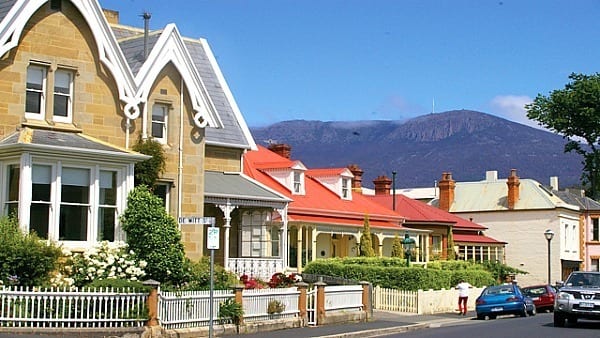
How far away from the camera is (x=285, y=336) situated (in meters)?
24.8

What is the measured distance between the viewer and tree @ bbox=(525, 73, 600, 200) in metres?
76.4

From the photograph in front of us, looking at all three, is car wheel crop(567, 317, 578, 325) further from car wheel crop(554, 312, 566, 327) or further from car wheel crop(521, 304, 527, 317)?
car wheel crop(521, 304, 527, 317)

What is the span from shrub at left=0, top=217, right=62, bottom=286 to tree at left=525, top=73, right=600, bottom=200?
59637mm

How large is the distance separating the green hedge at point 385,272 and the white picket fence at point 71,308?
55.7 feet

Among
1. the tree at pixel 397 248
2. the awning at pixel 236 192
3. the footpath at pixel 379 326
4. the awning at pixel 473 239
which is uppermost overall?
the awning at pixel 236 192

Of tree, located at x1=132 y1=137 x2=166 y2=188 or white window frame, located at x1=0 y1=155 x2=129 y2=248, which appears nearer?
white window frame, located at x1=0 y1=155 x2=129 y2=248

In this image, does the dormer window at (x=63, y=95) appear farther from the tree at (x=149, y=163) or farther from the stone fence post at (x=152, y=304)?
the stone fence post at (x=152, y=304)

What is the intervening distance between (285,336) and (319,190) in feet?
87.6

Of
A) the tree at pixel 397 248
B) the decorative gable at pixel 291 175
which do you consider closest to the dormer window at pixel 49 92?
the decorative gable at pixel 291 175

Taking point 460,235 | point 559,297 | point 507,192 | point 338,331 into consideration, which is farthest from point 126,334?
point 507,192

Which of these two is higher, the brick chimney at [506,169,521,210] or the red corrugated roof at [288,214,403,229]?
the brick chimney at [506,169,521,210]

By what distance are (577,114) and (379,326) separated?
5297 cm

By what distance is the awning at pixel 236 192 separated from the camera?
33656mm

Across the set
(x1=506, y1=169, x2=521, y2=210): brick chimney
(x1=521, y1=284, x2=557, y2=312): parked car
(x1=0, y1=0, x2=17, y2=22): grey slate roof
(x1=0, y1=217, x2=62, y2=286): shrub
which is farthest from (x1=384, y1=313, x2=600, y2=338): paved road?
(x1=506, y1=169, x2=521, y2=210): brick chimney
